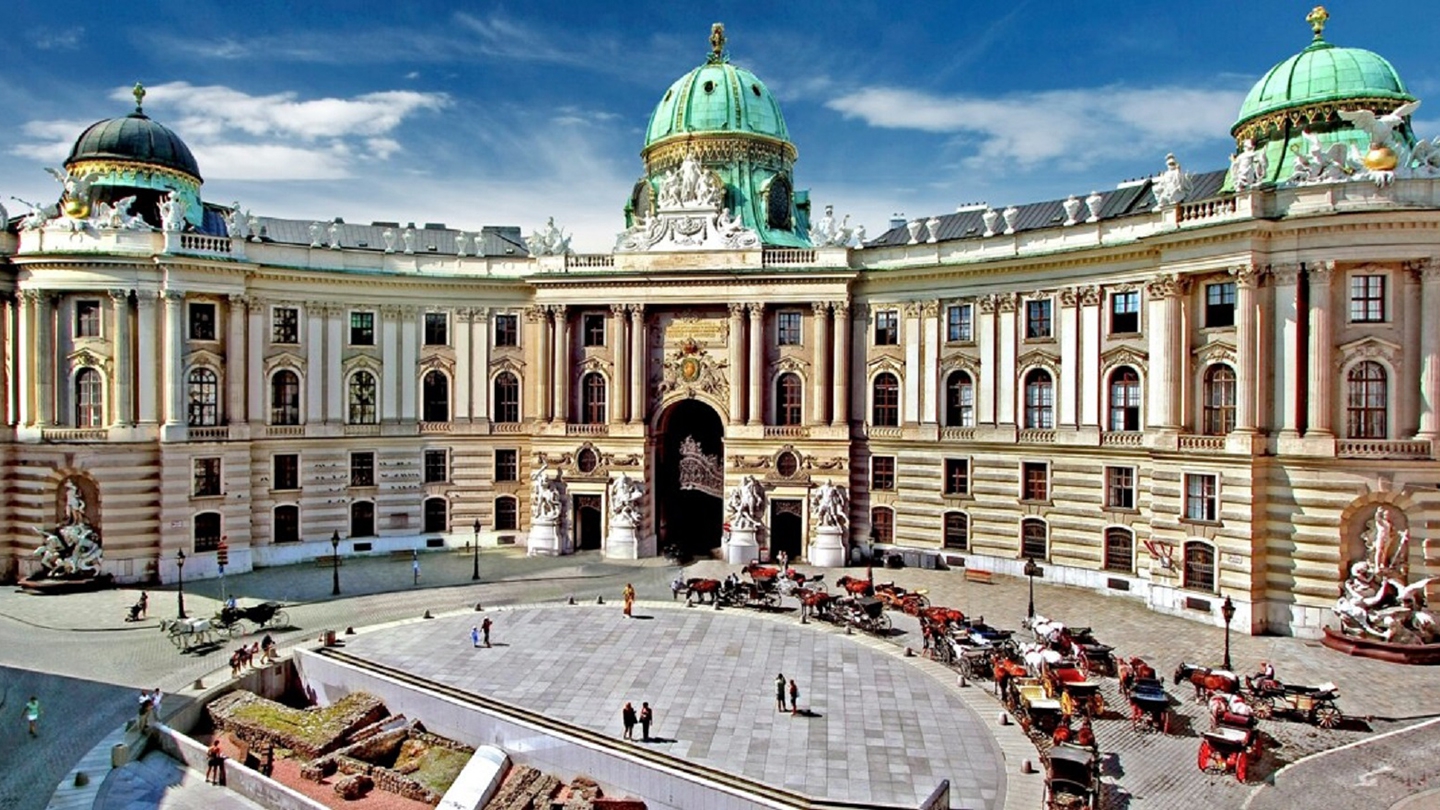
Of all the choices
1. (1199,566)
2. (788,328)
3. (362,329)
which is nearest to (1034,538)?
(1199,566)

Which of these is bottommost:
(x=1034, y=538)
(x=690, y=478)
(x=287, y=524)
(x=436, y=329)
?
(x=1034, y=538)

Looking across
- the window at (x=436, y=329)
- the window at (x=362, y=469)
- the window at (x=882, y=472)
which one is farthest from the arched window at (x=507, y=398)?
the window at (x=882, y=472)

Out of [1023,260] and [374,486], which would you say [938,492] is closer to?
[1023,260]

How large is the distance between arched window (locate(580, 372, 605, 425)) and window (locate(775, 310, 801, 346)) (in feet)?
36.2

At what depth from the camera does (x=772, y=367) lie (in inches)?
2072

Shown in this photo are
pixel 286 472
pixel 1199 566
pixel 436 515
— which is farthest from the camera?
pixel 436 515

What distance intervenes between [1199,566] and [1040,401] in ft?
37.4

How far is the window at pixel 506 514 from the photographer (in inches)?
2173

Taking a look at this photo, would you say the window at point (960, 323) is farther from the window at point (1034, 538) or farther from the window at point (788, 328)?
the window at point (1034, 538)

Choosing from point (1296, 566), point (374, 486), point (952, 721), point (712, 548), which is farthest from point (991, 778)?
point (374, 486)

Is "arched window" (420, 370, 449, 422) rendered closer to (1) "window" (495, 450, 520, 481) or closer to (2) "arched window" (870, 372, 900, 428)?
(1) "window" (495, 450, 520, 481)

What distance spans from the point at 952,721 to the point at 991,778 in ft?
12.0

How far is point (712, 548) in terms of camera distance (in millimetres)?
55312

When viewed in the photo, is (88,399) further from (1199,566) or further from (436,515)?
(1199,566)
